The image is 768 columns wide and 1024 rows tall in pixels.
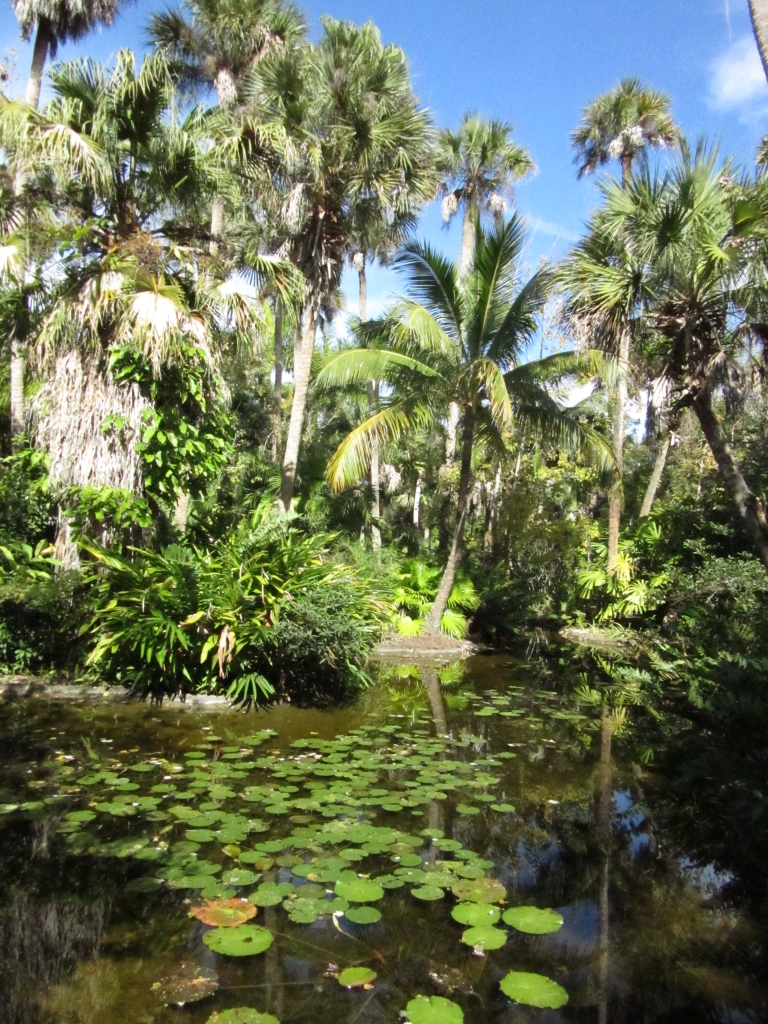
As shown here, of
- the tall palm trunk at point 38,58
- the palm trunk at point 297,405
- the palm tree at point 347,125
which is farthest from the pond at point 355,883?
the tall palm trunk at point 38,58

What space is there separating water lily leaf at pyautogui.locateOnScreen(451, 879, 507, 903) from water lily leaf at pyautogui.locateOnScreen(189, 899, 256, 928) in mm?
1101

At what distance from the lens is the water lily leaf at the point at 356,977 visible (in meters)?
3.02

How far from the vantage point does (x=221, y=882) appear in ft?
12.4

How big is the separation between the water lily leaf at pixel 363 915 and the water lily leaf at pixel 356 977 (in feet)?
1.02

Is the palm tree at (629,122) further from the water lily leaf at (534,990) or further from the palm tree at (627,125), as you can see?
the water lily leaf at (534,990)

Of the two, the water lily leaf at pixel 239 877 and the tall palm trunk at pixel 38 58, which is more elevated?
the tall palm trunk at pixel 38 58

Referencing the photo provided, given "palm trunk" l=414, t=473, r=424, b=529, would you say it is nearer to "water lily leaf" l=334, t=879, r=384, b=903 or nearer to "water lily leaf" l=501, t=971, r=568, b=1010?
"water lily leaf" l=334, t=879, r=384, b=903

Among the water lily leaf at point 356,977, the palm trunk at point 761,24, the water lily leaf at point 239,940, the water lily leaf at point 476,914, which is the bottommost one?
the water lily leaf at point 356,977

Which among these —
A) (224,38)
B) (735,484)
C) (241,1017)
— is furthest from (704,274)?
(224,38)

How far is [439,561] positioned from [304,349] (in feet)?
18.2

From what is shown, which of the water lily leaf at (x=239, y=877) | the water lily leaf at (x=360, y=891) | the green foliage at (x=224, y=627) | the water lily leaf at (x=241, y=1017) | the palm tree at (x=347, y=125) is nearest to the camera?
the water lily leaf at (x=241, y=1017)

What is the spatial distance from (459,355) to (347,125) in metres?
4.17

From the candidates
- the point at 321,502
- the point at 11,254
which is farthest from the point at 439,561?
the point at 11,254

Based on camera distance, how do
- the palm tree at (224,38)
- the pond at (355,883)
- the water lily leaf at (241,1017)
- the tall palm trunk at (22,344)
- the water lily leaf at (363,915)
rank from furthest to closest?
the palm tree at (224,38) < the tall palm trunk at (22,344) < the water lily leaf at (363,915) < the pond at (355,883) < the water lily leaf at (241,1017)
